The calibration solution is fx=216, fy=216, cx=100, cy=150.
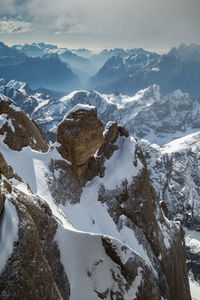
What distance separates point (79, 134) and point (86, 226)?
52.3 feet

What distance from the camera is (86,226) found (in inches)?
1314

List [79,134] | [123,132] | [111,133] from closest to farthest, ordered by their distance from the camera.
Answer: [79,134]
[111,133]
[123,132]

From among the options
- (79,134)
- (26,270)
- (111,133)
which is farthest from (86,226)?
(111,133)

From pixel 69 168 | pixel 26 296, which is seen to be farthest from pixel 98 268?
pixel 69 168

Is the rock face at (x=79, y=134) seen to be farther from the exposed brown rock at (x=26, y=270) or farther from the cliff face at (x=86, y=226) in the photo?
the exposed brown rock at (x=26, y=270)

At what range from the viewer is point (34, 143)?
4178 centimetres

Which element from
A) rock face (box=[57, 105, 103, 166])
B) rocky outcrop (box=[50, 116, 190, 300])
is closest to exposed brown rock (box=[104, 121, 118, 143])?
rocky outcrop (box=[50, 116, 190, 300])

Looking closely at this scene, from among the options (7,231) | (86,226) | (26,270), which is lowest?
(86,226)

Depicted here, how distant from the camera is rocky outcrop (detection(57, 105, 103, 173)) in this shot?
129 ft

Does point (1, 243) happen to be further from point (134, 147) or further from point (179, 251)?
point (179, 251)

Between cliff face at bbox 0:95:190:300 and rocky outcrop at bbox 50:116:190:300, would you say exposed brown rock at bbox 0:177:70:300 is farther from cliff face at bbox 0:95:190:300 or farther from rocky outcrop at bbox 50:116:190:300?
rocky outcrop at bbox 50:116:190:300

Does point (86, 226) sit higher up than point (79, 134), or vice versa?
point (79, 134)

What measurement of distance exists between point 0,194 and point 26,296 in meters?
6.21

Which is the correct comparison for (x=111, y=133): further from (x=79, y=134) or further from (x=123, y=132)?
(x=79, y=134)
